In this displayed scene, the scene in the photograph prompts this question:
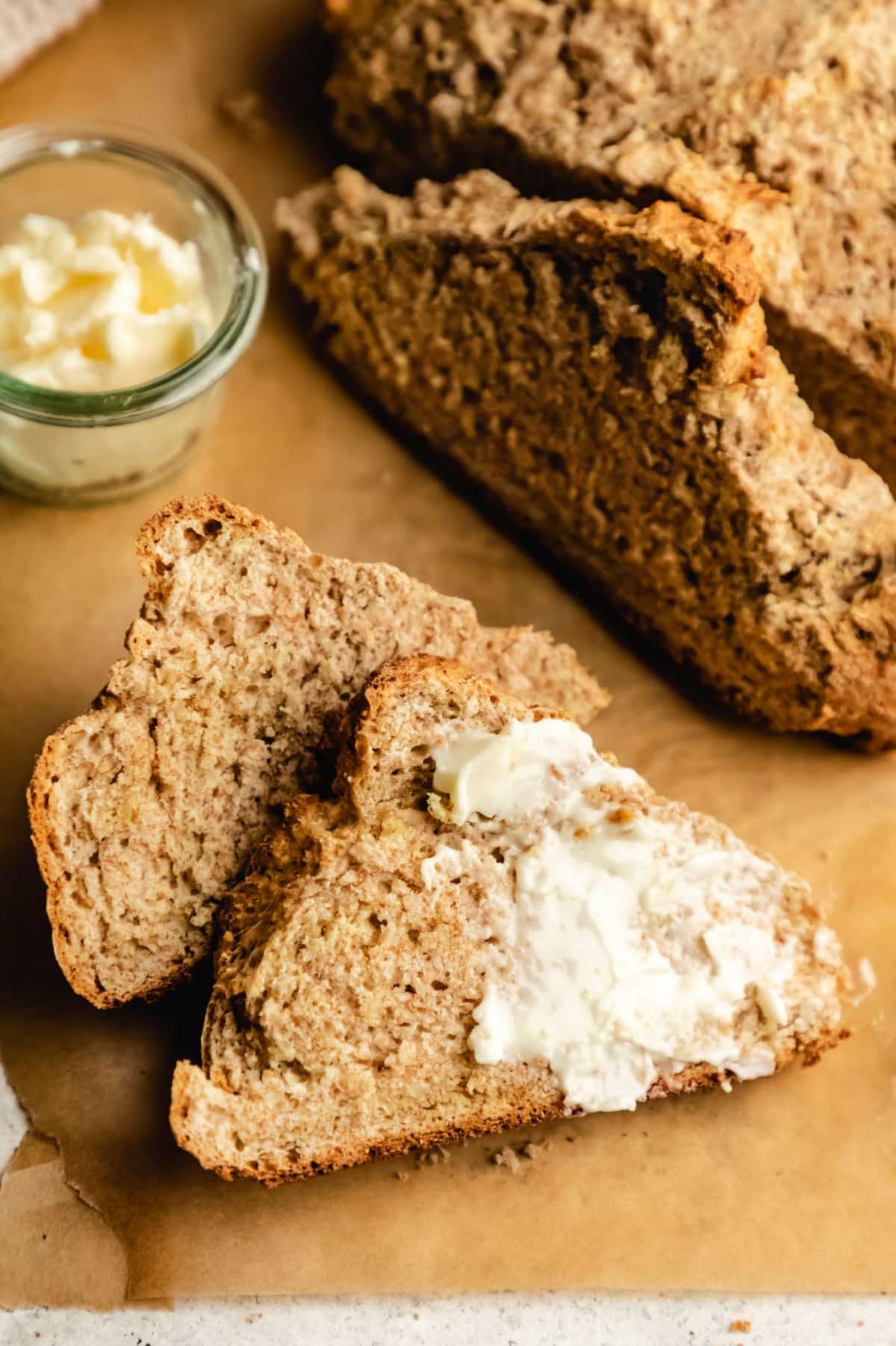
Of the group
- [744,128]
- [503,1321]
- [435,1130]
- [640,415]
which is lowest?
[503,1321]

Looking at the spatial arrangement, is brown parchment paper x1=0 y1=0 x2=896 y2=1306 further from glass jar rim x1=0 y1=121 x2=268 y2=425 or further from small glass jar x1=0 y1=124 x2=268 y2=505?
glass jar rim x1=0 y1=121 x2=268 y2=425

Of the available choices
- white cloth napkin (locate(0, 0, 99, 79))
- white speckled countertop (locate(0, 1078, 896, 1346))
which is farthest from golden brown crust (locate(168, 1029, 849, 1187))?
white cloth napkin (locate(0, 0, 99, 79))

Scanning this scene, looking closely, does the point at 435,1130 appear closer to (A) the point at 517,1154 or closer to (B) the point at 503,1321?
A: (A) the point at 517,1154

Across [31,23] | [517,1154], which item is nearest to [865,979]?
[517,1154]

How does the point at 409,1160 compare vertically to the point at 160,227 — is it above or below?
below

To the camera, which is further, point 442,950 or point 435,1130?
point 435,1130

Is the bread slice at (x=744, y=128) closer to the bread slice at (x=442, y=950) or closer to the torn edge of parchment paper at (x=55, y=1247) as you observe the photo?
the bread slice at (x=442, y=950)

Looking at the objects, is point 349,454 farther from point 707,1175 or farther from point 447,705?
point 707,1175

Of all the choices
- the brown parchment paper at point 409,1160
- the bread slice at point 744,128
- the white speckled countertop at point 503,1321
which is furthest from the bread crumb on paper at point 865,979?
the bread slice at point 744,128
